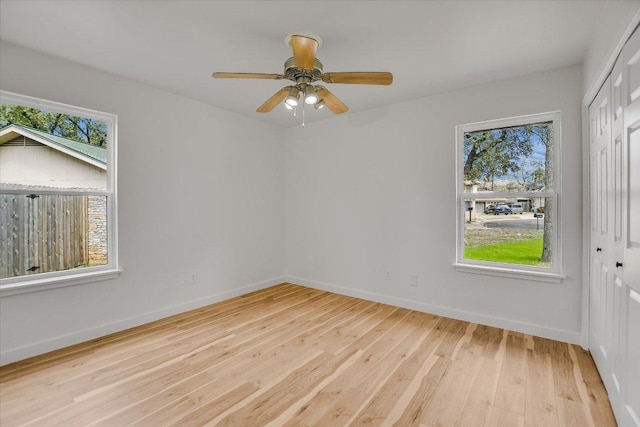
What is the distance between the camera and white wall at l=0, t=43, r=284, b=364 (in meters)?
2.61

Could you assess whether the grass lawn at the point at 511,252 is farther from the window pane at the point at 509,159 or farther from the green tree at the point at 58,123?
the green tree at the point at 58,123

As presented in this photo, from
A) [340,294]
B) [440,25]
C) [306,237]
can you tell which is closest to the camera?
[440,25]

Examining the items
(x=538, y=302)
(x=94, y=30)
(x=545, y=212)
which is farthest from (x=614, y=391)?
(x=94, y=30)

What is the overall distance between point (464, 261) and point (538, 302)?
2.52 ft

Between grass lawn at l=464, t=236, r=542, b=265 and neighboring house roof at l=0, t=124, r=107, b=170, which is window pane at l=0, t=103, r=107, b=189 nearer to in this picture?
neighboring house roof at l=0, t=124, r=107, b=170

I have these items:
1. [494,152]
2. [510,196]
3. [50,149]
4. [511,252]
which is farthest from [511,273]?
[50,149]

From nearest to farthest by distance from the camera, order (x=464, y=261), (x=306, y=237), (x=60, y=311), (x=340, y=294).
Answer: (x=60, y=311)
(x=464, y=261)
(x=340, y=294)
(x=306, y=237)

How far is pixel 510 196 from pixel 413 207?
3.37 ft

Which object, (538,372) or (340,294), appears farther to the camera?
(340,294)

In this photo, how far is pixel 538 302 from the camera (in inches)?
117

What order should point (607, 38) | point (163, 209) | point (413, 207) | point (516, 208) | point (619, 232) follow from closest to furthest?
1. point (619, 232)
2. point (607, 38)
3. point (516, 208)
4. point (163, 209)
5. point (413, 207)

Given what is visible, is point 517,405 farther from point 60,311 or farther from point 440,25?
point 60,311

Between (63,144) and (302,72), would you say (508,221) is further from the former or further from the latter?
(63,144)

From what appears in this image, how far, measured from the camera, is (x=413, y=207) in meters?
3.74
